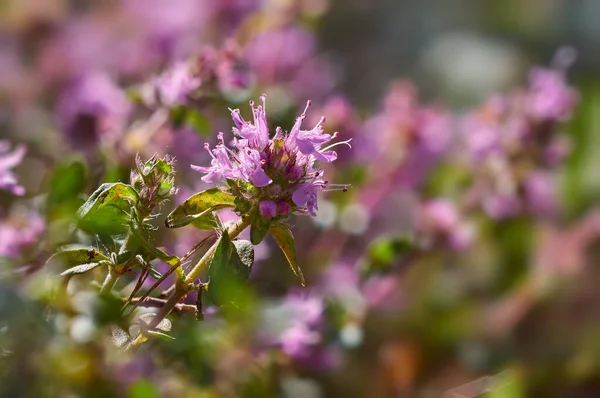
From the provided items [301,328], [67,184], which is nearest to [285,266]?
[301,328]

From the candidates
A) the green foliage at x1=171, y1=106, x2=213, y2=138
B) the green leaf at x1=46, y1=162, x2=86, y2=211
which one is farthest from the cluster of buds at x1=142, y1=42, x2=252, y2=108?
the green leaf at x1=46, y1=162, x2=86, y2=211

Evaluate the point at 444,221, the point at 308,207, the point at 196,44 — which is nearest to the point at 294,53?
the point at 196,44

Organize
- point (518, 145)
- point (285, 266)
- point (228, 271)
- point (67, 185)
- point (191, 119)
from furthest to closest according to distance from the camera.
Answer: point (518, 145), point (285, 266), point (191, 119), point (67, 185), point (228, 271)

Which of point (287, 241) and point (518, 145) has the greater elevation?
point (518, 145)

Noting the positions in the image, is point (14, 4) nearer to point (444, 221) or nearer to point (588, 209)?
point (444, 221)

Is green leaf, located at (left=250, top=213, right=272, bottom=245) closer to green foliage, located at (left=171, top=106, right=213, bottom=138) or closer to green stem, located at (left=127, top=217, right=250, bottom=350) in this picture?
green stem, located at (left=127, top=217, right=250, bottom=350)

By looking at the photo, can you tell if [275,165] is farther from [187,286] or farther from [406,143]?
[406,143]

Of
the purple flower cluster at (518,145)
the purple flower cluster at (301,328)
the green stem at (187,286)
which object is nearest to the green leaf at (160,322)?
the green stem at (187,286)
